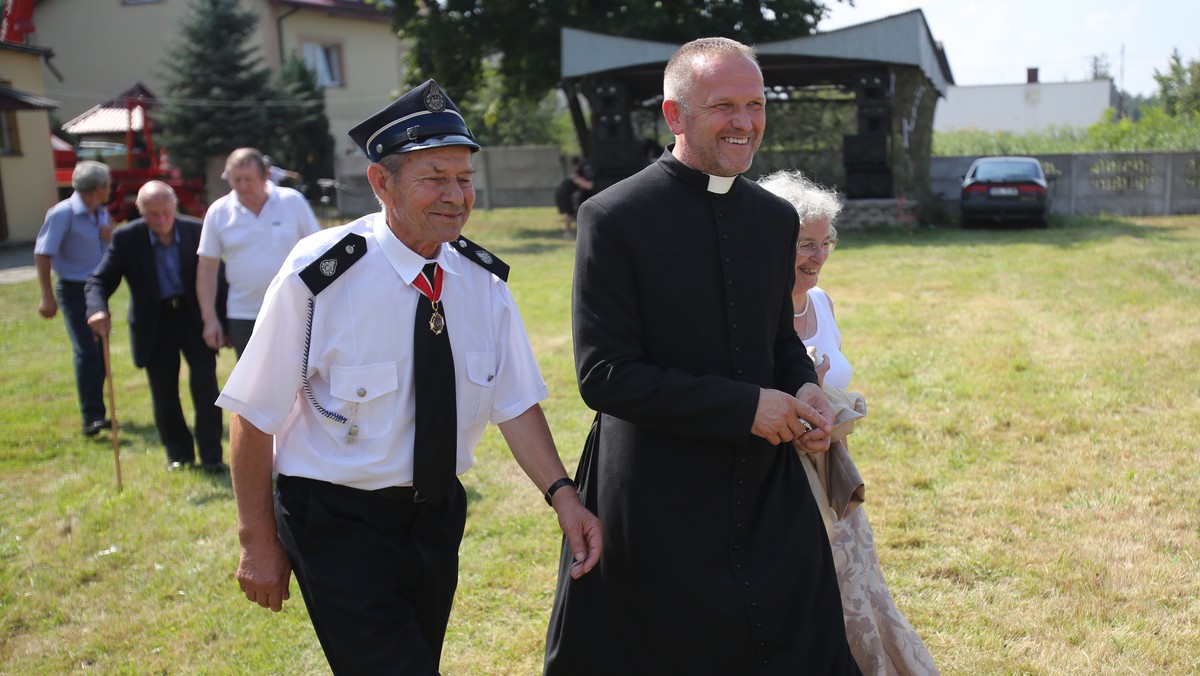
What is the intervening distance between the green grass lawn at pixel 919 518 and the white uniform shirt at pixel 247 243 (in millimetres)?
1292

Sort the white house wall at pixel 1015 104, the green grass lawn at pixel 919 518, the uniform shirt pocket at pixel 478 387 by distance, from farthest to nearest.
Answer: the white house wall at pixel 1015 104
the green grass lawn at pixel 919 518
the uniform shirt pocket at pixel 478 387

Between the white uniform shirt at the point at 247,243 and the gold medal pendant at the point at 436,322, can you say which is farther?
the white uniform shirt at the point at 247,243

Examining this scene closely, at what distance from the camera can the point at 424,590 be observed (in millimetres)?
2951

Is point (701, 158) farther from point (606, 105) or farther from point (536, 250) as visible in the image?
point (606, 105)

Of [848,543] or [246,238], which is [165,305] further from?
[848,543]

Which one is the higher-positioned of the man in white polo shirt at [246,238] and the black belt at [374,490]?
the man in white polo shirt at [246,238]

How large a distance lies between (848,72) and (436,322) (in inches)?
842

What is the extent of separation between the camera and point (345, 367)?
2.80 m

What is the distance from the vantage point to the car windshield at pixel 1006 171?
21391 millimetres

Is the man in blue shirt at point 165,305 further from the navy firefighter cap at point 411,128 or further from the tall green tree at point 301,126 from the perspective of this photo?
the tall green tree at point 301,126

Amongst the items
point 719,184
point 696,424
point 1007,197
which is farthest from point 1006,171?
point 696,424

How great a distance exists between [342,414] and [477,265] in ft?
2.02

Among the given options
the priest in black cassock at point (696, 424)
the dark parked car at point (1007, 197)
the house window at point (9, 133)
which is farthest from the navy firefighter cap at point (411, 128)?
the house window at point (9, 133)

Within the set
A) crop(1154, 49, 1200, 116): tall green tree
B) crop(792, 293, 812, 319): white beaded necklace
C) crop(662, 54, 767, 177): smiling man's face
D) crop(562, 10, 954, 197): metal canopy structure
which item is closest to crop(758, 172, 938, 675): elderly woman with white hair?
crop(792, 293, 812, 319): white beaded necklace
